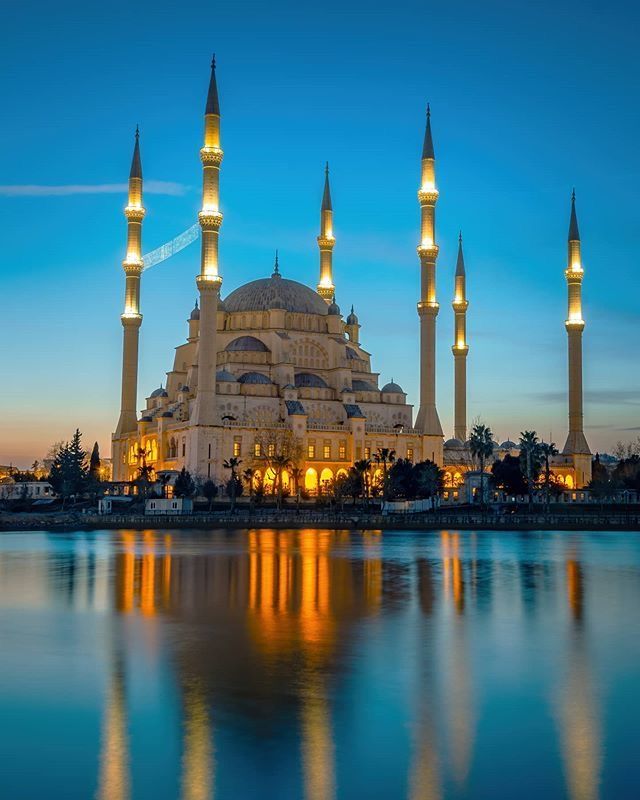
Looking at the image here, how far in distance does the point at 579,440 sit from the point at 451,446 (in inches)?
421

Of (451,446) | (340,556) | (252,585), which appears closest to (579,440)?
(451,446)

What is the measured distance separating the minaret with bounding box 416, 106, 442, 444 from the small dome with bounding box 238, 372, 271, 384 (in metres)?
12.0

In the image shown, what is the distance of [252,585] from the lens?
23781 mm

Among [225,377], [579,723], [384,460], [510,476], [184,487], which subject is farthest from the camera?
[225,377]

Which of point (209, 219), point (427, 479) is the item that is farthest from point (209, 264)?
point (427, 479)

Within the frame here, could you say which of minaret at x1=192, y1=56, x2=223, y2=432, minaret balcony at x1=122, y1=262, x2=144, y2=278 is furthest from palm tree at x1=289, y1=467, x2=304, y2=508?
minaret balcony at x1=122, y1=262, x2=144, y2=278

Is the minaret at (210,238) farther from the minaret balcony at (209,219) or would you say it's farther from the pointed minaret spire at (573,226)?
the pointed minaret spire at (573,226)

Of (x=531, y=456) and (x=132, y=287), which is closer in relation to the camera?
(x=531, y=456)

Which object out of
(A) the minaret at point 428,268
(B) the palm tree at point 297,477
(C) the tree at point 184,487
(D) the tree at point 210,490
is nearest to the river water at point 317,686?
(D) the tree at point 210,490

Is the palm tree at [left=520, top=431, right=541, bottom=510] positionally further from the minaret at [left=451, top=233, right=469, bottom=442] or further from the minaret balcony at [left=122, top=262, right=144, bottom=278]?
the minaret balcony at [left=122, top=262, right=144, bottom=278]

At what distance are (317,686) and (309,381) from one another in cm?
6490

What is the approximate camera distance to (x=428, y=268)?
71.4m

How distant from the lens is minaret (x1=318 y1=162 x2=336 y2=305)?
8762cm

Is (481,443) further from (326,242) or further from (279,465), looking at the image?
(326,242)
